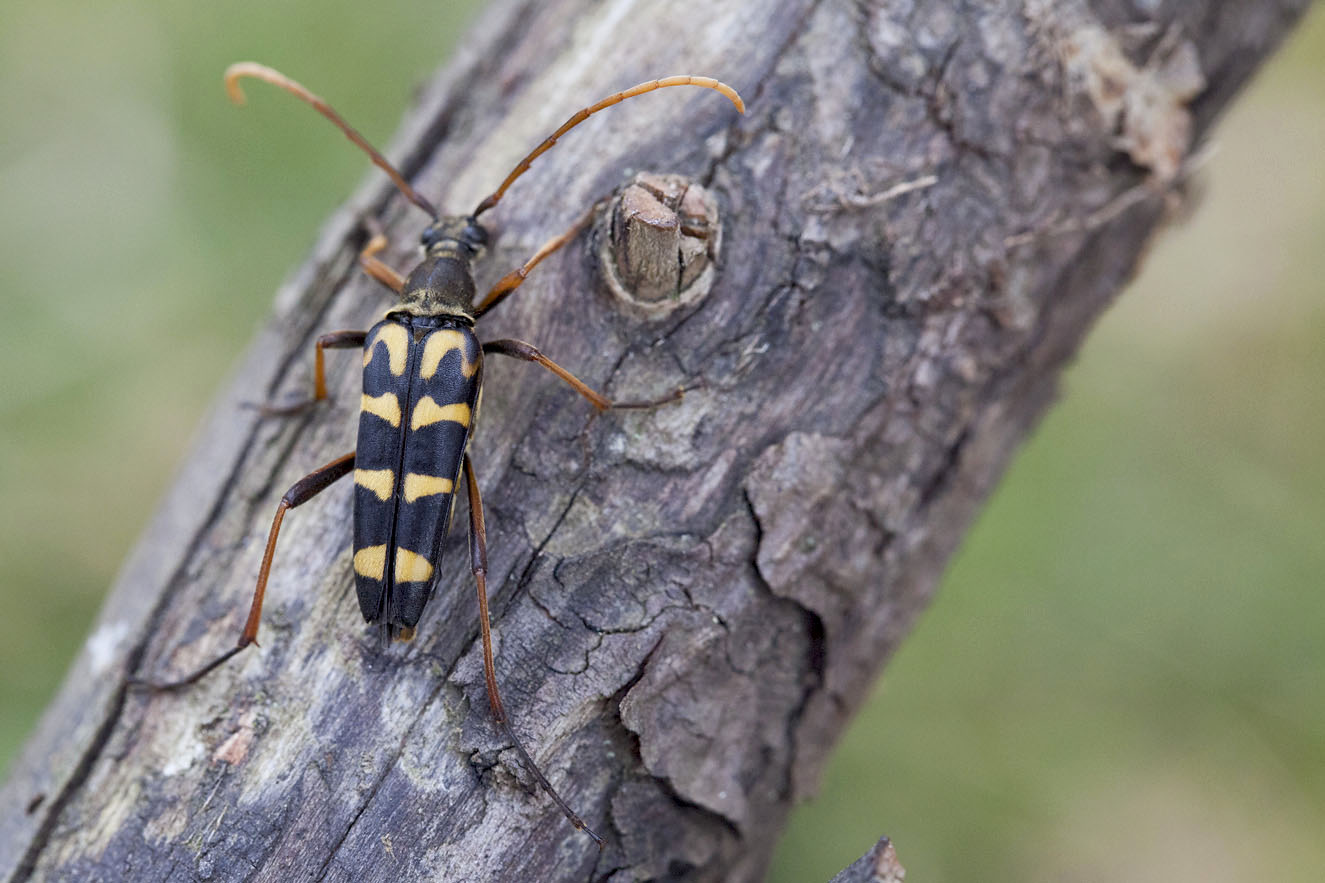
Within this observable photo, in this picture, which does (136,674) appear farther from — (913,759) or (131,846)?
(913,759)

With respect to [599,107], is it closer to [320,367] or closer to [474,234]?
[474,234]

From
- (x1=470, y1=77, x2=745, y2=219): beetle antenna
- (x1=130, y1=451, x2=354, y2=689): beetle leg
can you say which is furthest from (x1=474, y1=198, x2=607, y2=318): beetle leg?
(x1=130, y1=451, x2=354, y2=689): beetle leg

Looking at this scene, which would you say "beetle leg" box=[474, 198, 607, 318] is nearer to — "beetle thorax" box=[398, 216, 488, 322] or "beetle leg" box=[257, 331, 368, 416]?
"beetle thorax" box=[398, 216, 488, 322]

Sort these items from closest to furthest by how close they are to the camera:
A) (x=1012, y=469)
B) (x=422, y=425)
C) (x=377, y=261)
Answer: (x=422, y=425) < (x=377, y=261) < (x=1012, y=469)

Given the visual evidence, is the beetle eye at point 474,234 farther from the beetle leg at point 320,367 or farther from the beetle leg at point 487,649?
the beetle leg at point 487,649

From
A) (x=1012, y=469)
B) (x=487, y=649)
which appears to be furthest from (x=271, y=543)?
(x=1012, y=469)

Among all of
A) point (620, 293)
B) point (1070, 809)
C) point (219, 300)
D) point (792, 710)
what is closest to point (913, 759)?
point (1070, 809)
